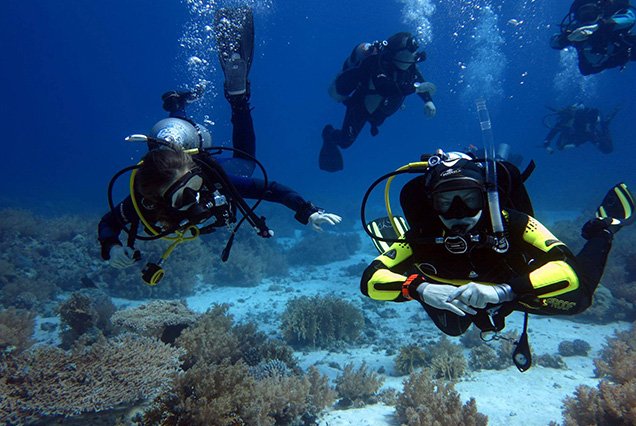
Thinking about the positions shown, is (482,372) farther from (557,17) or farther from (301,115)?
(301,115)

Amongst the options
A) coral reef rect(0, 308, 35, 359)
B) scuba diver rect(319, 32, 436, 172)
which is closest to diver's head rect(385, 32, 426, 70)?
scuba diver rect(319, 32, 436, 172)

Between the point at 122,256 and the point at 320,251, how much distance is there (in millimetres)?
12865

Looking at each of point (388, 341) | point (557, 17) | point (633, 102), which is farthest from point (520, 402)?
point (633, 102)

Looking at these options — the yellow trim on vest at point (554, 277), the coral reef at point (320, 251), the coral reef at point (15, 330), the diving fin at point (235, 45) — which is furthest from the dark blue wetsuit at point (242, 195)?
the coral reef at point (320, 251)

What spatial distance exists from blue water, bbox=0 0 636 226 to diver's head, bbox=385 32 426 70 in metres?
17.4

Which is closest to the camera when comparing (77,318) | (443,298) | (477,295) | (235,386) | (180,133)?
(477,295)

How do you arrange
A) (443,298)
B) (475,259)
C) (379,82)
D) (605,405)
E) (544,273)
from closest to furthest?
(443,298) < (544,273) < (475,259) < (605,405) < (379,82)

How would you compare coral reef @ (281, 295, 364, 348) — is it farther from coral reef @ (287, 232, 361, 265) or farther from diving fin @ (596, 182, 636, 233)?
coral reef @ (287, 232, 361, 265)

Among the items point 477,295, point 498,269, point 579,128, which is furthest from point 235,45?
point 579,128

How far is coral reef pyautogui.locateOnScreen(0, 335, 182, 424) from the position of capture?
358 centimetres

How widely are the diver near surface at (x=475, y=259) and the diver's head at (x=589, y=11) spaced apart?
10.7m

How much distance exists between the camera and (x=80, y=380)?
3953 millimetres

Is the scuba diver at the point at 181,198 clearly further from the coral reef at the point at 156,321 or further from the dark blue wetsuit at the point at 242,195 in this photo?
the coral reef at the point at 156,321

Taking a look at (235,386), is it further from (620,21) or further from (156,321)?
(620,21)
